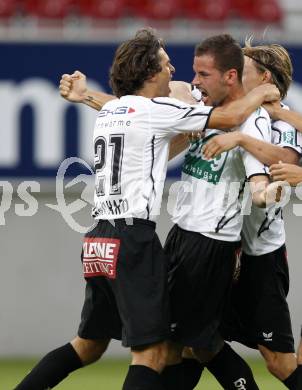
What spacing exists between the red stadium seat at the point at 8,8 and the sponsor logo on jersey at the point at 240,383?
20.4 ft

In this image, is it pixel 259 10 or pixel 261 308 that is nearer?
pixel 261 308

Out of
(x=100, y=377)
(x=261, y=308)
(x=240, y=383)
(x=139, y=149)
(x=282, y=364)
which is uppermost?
(x=139, y=149)

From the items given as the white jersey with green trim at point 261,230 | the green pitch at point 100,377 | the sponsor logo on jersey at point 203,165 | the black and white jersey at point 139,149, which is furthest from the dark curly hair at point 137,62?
the green pitch at point 100,377

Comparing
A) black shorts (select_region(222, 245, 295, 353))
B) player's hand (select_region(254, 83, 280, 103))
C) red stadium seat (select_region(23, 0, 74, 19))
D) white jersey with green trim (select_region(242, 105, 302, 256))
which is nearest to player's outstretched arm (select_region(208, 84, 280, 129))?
player's hand (select_region(254, 83, 280, 103))

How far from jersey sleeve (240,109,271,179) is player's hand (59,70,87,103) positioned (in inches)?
38.2

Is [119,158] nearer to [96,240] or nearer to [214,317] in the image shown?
[96,240]

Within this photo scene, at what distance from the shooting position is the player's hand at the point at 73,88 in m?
5.55

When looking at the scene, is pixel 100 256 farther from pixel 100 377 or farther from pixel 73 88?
pixel 100 377

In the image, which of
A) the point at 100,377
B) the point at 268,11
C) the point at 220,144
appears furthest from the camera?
the point at 268,11

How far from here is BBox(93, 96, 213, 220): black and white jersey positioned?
16.2ft

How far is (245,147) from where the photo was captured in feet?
16.2

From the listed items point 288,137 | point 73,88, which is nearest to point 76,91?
point 73,88

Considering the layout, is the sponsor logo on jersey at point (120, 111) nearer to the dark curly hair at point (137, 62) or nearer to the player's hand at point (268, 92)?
the dark curly hair at point (137, 62)

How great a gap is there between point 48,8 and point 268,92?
6.56 m
